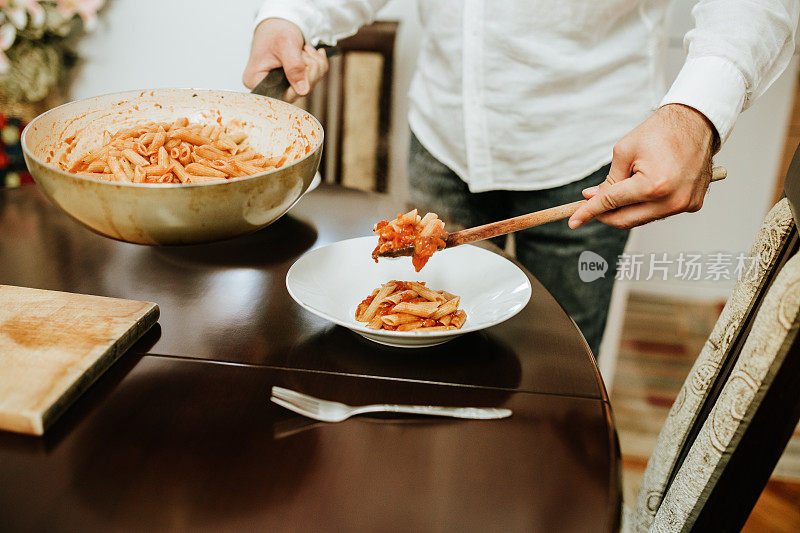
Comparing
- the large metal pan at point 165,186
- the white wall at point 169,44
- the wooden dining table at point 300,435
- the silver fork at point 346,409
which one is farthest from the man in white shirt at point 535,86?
the white wall at point 169,44

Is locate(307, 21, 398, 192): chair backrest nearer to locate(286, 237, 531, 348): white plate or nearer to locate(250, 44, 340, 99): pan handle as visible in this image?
locate(250, 44, 340, 99): pan handle

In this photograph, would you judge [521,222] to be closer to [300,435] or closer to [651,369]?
[300,435]

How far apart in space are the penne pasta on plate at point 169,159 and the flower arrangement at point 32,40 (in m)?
1.35

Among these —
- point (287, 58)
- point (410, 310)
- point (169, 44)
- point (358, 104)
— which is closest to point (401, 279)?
point (410, 310)

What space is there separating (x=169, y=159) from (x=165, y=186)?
0.22 metres

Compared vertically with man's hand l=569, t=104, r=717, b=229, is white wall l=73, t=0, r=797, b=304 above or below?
below

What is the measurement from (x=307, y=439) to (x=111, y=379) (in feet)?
Result: 0.87

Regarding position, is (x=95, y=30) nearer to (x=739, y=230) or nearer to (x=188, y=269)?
(x=188, y=269)

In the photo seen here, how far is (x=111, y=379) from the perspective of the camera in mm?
779

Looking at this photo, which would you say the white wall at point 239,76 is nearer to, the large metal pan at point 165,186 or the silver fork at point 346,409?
the large metal pan at point 165,186

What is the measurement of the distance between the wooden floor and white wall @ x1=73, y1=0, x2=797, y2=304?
26cm

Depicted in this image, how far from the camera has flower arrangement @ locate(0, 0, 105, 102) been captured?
2102 mm

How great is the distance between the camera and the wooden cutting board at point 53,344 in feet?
2.23

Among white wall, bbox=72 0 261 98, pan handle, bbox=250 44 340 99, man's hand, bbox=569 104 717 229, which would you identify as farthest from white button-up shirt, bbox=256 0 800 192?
white wall, bbox=72 0 261 98
